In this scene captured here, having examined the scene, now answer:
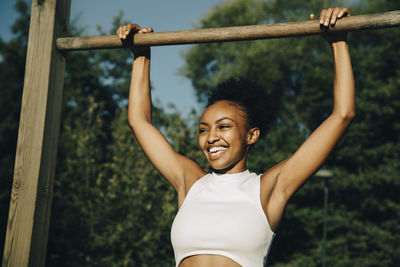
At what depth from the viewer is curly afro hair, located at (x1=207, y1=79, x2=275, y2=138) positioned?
7.84ft

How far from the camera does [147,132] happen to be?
237 centimetres

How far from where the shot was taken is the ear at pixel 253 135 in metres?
2.31

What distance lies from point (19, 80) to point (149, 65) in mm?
15755

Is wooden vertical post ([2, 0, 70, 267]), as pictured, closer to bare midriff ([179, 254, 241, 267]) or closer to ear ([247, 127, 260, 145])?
bare midriff ([179, 254, 241, 267])

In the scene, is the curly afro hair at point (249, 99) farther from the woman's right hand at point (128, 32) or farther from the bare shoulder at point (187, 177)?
the woman's right hand at point (128, 32)

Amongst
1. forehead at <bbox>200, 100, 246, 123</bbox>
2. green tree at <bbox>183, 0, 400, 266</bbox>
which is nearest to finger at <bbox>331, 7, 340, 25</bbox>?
forehead at <bbox>200, 100, 246, 123</bbox>

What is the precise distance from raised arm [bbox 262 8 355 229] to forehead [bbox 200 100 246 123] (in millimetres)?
419

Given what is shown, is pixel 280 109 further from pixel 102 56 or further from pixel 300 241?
pixel 102 56

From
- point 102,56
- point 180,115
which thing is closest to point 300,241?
point 180,115

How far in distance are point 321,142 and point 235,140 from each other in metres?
0.50

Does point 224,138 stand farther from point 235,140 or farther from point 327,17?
point 327,17

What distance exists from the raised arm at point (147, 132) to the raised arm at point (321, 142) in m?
0.54

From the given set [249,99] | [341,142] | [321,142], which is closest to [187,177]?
[249,99]

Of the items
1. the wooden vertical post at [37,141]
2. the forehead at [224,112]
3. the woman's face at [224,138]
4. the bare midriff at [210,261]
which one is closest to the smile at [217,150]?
the woman's face at [224,138]
